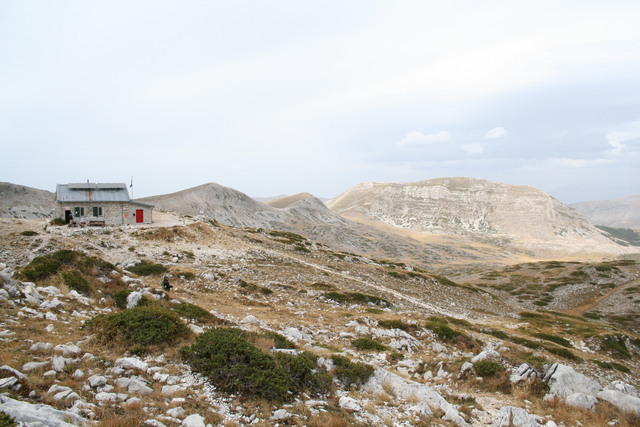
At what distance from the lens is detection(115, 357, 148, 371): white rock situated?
1109 centimetres

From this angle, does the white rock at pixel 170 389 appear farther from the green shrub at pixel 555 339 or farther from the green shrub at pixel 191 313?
the green shrub at pixel 555 339

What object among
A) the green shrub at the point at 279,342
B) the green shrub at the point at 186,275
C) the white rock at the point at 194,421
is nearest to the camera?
the white rock at the point at 194,421

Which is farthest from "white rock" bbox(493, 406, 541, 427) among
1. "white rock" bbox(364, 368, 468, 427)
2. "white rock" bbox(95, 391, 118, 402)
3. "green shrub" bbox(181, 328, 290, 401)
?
"white rock" bbox(95, 391, 118, 402)

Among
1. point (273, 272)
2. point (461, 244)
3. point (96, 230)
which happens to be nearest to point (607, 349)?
point (273, 272)

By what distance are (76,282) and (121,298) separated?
2661mm

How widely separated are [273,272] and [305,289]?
20.2ft

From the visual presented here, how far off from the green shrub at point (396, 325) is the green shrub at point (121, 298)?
50.1 ft

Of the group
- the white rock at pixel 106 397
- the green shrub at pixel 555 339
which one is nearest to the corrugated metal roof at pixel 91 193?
the white rock at pixel 106 397

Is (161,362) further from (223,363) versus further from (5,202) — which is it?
(5,202)

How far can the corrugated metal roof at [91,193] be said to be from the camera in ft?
164

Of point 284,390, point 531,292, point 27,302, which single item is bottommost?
point 531,292

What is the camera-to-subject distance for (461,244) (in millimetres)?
182250

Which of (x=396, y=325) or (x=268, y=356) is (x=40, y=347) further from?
(x=396, y=325)

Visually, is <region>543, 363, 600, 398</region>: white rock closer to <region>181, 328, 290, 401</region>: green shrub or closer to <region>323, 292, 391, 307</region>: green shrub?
<region>181, 328, 290, 401</region>: green shrub
